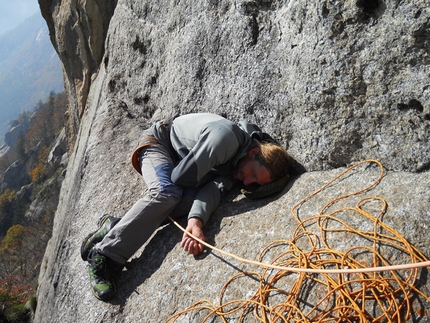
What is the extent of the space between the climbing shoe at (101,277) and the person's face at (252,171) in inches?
74.1

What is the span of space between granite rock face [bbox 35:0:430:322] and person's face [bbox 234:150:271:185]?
26 cm

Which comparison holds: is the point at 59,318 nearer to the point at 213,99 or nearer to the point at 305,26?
the point at 213,99

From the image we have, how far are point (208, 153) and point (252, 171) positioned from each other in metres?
0.56

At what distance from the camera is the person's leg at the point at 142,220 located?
4180 millimetres

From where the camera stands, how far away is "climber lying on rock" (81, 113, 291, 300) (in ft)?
13.7

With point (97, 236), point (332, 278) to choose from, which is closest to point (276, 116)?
point (332, 278)

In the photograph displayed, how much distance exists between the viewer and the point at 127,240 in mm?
4199

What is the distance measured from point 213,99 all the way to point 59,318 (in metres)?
3.68

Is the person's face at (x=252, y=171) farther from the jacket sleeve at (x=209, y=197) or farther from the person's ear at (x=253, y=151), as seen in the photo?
the jacket sleeve at (x=209, y=197)

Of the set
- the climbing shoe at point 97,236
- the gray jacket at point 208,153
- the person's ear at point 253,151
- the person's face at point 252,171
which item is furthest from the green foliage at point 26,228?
the person's ear at point 253,151

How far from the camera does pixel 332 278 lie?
3.00m

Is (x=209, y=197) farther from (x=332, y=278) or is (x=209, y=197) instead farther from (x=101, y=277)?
(x=332, y=278)

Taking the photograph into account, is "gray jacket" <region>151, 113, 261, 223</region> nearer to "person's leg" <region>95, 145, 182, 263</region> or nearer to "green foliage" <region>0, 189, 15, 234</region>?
"person's leg" <region>95, 145, 182, 263</region>

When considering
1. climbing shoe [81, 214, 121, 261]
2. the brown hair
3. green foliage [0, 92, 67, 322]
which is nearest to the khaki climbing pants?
climbing shoe [81, 214, 121, 261]
